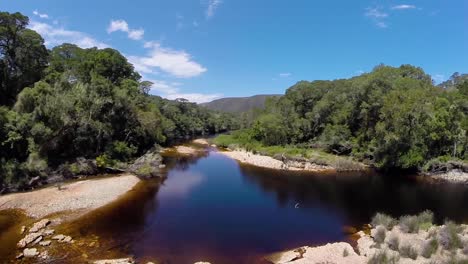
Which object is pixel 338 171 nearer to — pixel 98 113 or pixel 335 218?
pixel 335 218

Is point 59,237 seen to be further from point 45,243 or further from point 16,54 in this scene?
point 16,54

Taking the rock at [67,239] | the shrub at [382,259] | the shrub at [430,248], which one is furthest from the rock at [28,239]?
the shrub at [430,248]

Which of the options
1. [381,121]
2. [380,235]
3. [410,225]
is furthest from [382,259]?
[381,121]

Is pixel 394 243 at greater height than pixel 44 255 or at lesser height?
greater

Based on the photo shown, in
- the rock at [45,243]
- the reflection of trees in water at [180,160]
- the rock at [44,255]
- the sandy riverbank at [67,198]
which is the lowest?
the rock at [44,255]

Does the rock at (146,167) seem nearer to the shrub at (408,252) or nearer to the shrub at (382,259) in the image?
the shrub at (382,259)

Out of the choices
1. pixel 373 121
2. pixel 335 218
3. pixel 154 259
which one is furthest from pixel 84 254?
pixel 373 121

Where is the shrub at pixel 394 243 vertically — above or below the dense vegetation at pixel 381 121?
below
